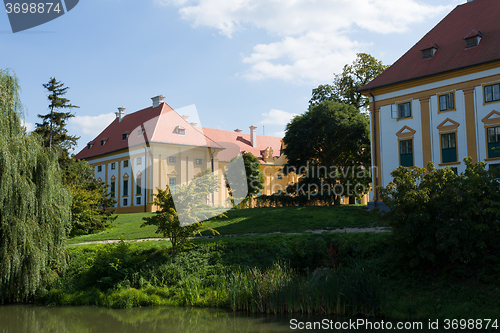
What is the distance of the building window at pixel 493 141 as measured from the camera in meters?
27.2

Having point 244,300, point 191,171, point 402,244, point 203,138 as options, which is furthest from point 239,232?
point 203,138

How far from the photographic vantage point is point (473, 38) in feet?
95.3

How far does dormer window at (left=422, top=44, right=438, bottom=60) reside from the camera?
30962 millimetres

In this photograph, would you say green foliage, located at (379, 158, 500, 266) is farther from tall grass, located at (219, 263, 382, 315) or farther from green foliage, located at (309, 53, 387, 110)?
green foliage, located at (309, 53, 387, 110)

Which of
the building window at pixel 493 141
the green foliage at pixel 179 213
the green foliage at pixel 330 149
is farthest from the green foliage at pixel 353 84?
the green foliage at pixel 179 213

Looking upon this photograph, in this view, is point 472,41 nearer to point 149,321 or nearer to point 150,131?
point 149,321

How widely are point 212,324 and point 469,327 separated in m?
6.72

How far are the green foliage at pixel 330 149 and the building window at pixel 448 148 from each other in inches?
323

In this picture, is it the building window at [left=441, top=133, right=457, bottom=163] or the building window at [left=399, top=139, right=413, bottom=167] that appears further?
the building window at [left=399, top=139, right=413, bottom=167]

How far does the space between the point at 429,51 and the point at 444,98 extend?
3.91 m

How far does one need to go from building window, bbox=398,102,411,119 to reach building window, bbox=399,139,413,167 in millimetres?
1788

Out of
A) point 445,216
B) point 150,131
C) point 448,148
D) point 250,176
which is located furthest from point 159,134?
point 445,216

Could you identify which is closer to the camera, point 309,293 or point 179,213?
point 309,293

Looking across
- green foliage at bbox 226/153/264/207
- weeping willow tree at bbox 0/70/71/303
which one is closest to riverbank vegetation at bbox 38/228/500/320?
weeping willow tree at bbox 0/70/71/303
